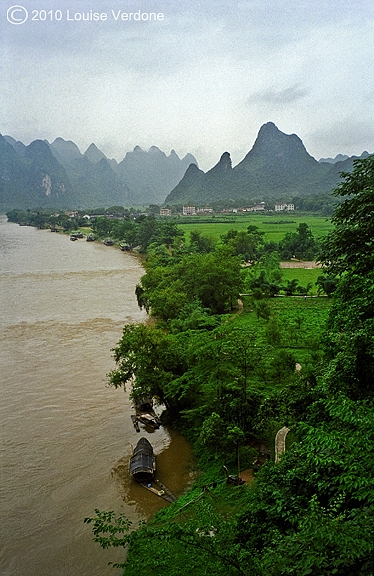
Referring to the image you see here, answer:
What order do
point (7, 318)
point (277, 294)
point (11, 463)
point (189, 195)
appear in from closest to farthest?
1. point (11, 463)
2. point (7, 318)
3. point (277, 294)
4. point (189, 195)

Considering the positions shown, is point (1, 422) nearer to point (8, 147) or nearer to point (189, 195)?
point (189, 195)

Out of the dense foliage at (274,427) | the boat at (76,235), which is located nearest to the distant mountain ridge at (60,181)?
the boat at (76,235)

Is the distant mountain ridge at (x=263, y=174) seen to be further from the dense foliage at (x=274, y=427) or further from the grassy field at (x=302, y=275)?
the dense foliage at (x=274, y=427)

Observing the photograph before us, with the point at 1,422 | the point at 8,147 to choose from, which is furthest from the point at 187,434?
the point at 8,147

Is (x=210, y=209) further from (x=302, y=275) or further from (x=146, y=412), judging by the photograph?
(x=146, y=412)

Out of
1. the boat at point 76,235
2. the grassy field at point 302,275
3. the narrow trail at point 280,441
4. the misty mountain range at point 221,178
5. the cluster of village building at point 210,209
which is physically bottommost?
the narrow trail at point 280,441
